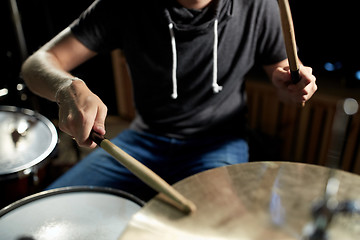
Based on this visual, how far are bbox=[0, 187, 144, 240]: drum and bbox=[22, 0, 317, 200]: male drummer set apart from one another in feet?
0.44

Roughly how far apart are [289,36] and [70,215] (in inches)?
24.5

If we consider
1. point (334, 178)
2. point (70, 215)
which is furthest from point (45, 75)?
point (334, 178)

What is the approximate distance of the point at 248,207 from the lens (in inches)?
20.1

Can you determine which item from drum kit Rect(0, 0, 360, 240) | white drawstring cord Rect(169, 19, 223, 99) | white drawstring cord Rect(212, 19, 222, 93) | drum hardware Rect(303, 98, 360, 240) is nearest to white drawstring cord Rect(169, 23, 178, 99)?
white drawstring cord Rect(169, 19, 223, 99)

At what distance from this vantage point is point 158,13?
958mm

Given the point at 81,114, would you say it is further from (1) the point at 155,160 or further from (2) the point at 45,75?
(1) the point at 155,160

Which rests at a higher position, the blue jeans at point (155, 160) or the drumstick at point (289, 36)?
the drumstick at point (289, 36)

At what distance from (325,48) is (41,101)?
5.80 ft

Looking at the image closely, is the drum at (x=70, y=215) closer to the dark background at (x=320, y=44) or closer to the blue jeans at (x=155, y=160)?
the blue jeans at (x=155, y=160)

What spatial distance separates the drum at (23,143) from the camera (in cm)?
87

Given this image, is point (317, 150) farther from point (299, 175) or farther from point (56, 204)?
point (56, 204)

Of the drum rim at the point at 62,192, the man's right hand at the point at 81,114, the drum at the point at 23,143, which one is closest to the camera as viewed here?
the man's right hand at the point at 81,114

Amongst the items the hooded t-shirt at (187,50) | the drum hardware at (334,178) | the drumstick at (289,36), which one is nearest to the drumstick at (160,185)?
the drum hardware at (334,178)

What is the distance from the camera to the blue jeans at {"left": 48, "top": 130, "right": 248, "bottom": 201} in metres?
0.94
